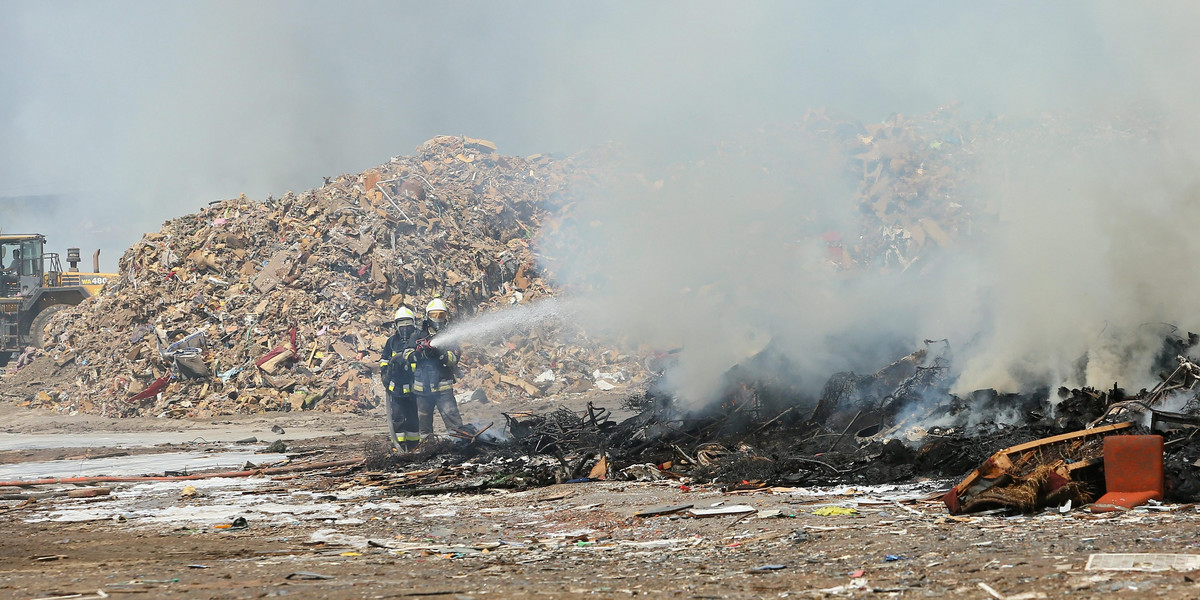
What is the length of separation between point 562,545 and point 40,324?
22.7 metres

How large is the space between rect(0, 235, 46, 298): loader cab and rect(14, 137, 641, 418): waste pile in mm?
2203

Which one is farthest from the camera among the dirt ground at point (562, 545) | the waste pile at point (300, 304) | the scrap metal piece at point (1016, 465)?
the waste pile at point (300, 304)

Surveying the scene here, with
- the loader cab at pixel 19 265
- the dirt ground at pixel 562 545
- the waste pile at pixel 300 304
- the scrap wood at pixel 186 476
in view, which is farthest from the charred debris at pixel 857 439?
the loader cab at pixel 19 265

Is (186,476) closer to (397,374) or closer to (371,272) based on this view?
(397,374)

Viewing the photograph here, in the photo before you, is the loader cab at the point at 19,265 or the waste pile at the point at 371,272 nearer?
the waste pile at the point at 371,272

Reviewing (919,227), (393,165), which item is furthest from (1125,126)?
(393,165)

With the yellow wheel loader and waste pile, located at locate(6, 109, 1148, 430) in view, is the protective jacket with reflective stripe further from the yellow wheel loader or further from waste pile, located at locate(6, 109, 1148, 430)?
the yellow wheel loader

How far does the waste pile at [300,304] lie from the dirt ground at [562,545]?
29.9 feet

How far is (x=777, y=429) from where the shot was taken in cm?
877

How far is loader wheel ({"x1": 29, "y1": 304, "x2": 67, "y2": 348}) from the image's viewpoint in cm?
2333

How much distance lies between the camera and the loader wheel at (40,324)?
23328 millimetres

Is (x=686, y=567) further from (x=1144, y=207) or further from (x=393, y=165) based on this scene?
(x=393, y=165)

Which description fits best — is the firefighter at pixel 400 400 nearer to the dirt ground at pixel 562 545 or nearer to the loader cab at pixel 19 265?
the dirt ground at pixel 562 545

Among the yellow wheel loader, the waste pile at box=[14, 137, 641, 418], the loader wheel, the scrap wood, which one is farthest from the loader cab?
the scrap wood
